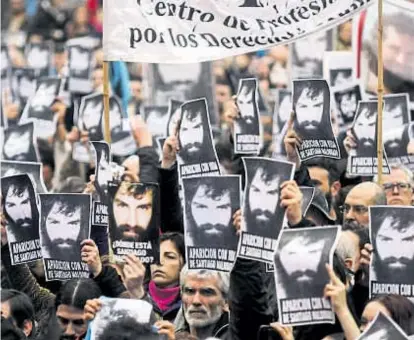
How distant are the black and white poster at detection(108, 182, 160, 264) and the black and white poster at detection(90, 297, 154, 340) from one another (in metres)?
0.60

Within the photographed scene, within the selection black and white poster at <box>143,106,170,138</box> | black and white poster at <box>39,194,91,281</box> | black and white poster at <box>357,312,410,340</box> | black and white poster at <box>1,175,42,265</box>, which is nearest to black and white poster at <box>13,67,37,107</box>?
black and white poster at <box>143,106,170,138</box>

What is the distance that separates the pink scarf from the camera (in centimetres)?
1027

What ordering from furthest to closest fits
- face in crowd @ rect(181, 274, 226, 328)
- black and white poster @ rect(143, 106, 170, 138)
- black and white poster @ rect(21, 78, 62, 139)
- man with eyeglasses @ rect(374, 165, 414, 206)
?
black and white poster @ rect(21, 78, 62, 139) → black and white poster @ rect(143, 106, 170, 138) → man with eyeglasses @ rect(374, 165, 414, 206) → face in crowd @ rect(181, 274, 226, 328)

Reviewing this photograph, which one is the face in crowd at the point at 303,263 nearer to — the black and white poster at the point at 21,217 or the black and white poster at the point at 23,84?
the black and white poster at the point at 21,217

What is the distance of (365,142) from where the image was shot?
11406mm

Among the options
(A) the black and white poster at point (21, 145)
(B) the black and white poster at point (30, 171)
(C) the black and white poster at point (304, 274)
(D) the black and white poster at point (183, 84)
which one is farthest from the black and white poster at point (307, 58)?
(C) the black and white poster at point (304, 274)

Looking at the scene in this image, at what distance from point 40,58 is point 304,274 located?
34.6 feet

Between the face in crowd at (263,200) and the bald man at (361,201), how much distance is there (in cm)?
99

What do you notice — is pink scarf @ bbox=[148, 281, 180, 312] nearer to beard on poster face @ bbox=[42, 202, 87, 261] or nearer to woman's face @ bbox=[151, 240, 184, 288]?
woman's face @ bbox=[151, 240, 184, 288]

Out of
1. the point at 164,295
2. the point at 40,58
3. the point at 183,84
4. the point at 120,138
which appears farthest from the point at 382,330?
the point at 40,58

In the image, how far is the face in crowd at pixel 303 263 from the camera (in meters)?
8.86

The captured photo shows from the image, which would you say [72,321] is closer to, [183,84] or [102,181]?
[102,181]

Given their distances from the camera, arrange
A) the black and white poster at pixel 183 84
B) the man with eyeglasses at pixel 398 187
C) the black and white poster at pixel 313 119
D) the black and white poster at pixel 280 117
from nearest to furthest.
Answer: the black and white poster at pixel 313 119 → the man with eyeglasses at pixel 398 187 → the black and white poster at pixel 280 117 → the black and white poster at pixel 183 84

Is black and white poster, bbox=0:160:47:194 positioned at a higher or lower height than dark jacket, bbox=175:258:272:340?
higher
